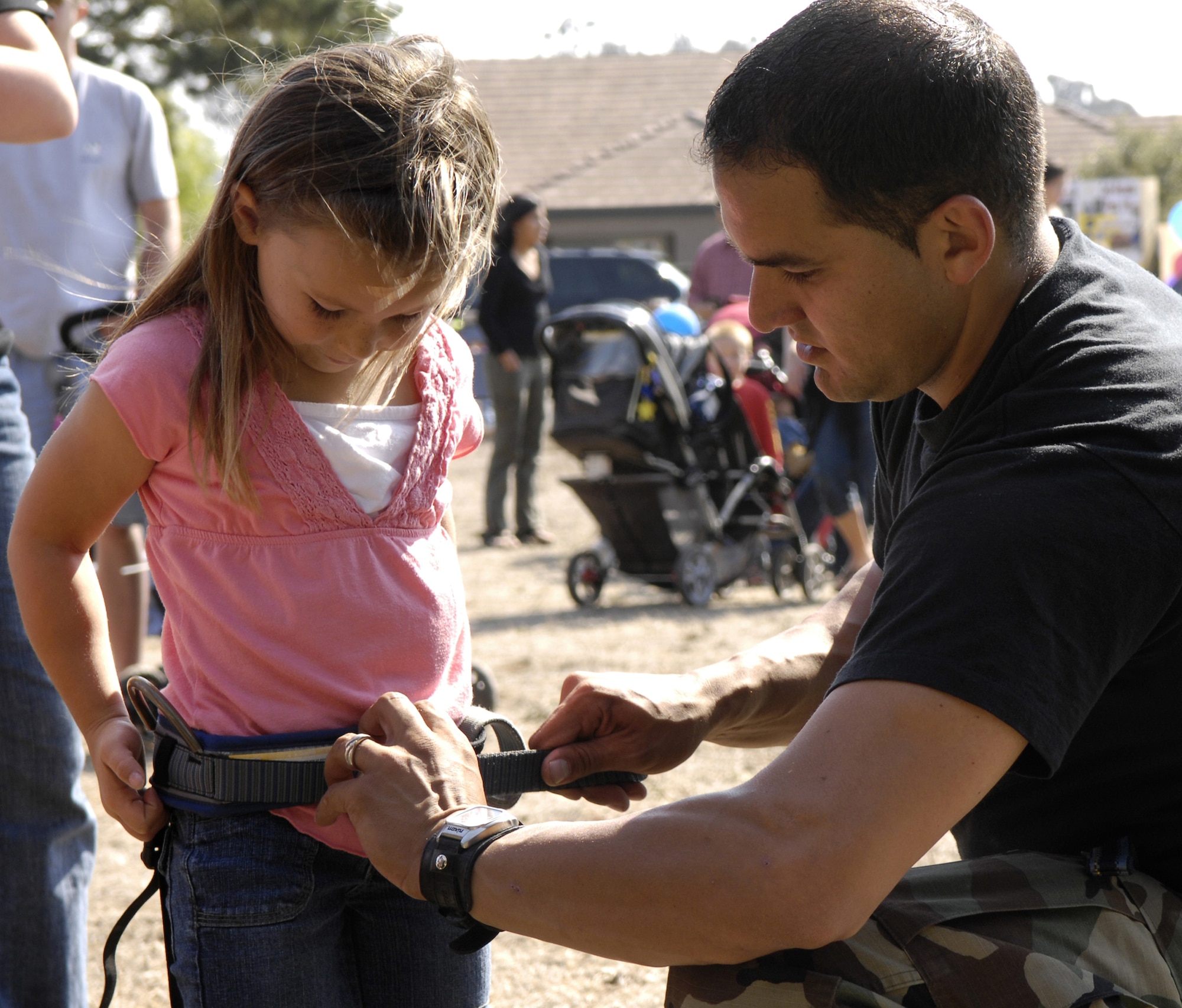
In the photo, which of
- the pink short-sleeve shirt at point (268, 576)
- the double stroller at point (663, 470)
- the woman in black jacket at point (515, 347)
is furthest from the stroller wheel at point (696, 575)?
the pink short-sleeve shirt at point (268, 576)

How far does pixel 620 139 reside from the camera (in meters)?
27.6

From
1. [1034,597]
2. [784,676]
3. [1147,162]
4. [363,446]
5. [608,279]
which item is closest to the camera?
[1034,597]

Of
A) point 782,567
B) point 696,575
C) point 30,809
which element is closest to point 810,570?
point 782,567

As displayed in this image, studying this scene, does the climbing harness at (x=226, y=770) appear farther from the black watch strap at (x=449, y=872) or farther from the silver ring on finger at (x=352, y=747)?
the black watch strap at (x=449, y=872)

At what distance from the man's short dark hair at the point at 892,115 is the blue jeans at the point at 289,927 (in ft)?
3.50

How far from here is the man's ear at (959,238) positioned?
5.25ft

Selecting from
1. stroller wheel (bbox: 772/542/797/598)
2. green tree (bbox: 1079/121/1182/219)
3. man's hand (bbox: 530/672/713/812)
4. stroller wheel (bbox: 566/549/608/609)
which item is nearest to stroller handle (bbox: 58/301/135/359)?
man's hand (bbox: 530/672/713/812)

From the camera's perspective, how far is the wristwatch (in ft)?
5.09

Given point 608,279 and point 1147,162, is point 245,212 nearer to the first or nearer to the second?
point 608,279

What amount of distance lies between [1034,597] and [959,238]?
1.60ft

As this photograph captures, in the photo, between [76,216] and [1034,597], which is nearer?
[1034,597]

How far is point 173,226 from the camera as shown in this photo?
3.74 meters

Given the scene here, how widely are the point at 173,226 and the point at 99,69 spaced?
564 millimetres

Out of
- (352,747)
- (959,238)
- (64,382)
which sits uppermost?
(959,238)
